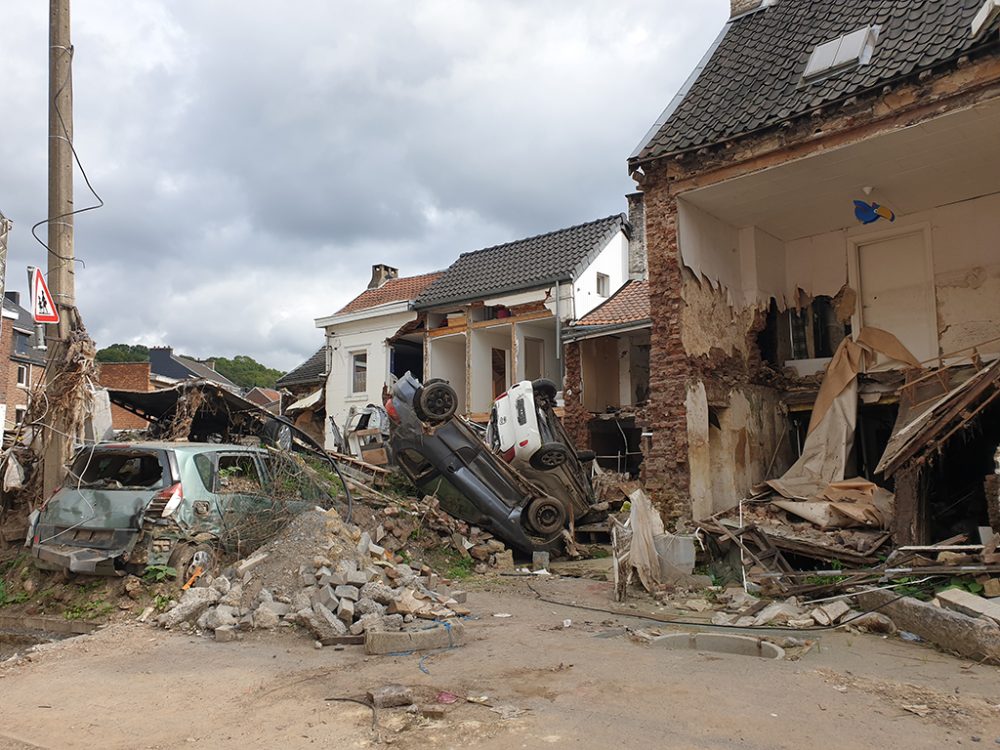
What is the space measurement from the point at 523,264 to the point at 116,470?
15.7 meters

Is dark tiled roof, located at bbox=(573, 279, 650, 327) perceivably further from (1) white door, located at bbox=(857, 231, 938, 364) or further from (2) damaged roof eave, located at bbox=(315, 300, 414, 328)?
(2) damaged roof eave, located at bbox=(315, 300, 414, 328)

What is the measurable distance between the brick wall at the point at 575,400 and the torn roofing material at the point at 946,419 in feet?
34.0

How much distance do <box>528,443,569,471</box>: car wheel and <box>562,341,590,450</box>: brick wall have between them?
6883 mm

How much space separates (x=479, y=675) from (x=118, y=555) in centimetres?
405

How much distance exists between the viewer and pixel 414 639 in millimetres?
6125

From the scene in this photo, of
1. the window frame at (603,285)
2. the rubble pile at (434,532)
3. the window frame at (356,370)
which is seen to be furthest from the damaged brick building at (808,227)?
the window frame at (356,370)

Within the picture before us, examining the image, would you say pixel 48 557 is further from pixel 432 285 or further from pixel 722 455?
pixel 432 285

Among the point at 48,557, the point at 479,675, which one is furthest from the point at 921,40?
the point at 48,557

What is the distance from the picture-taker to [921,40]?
9.94 metres

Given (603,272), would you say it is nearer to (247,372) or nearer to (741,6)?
(741,6)

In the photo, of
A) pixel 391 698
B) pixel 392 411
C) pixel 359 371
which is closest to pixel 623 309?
pixel 392 411

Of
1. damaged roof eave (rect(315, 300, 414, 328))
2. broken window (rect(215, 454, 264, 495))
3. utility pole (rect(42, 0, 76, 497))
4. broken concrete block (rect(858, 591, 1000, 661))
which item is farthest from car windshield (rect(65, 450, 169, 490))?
damaged roof eave (rect(315, 300, 414, 328))

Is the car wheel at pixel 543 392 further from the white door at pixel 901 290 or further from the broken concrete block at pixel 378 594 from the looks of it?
the broken concrete block at pixel 378 594

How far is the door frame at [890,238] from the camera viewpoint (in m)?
12.4
